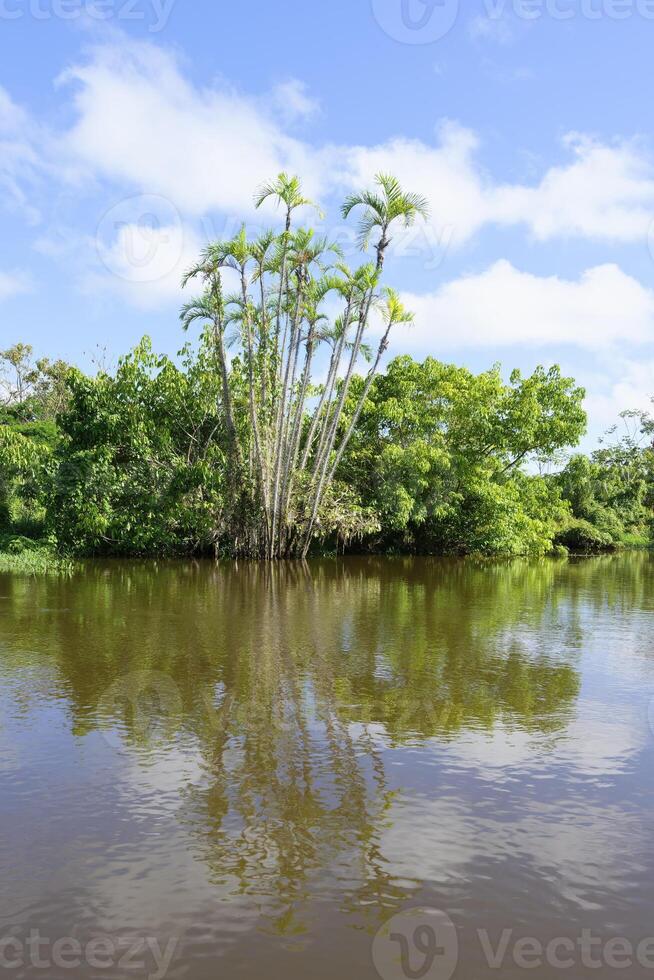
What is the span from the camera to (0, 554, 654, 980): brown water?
3586 millimetres

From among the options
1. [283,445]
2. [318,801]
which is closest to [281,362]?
[283,445]

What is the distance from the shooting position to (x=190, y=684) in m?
8.20

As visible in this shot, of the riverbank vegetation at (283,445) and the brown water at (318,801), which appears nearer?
the brown water at (318,801)

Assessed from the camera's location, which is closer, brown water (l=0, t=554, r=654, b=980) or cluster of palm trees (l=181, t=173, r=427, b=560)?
brown water (l=0, t=554, r=654, b=980)

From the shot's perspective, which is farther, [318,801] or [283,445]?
[283,445]

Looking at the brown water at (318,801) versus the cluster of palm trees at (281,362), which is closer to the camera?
the brown water at (318,801)

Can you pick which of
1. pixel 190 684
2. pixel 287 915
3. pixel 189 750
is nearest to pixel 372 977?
pixel 287 915

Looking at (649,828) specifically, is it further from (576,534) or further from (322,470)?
(576,534)

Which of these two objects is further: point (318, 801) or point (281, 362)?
point (281, 362)

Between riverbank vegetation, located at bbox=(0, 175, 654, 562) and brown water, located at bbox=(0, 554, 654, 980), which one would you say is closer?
brown water, located at bbox=(0, 554, 654, 980)

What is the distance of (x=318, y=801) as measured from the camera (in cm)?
508

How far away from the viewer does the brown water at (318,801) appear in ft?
11.8

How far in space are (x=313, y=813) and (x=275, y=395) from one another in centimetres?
2195

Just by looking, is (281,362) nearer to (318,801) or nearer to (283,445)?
(283,445)
